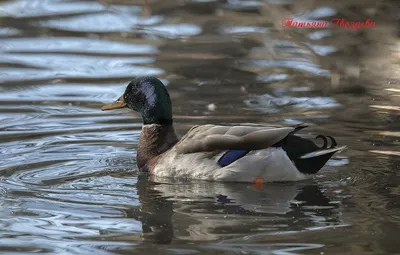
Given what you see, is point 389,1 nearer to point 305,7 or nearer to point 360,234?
point 305,7

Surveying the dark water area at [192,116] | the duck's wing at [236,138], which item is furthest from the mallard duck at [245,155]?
the dark water area at [192,116]

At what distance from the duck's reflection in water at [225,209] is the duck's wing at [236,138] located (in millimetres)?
315

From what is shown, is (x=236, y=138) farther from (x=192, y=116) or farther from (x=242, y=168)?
(x=192, y=116)

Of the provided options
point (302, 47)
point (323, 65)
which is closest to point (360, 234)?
point (323, 65)

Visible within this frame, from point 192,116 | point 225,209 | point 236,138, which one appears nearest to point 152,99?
point 236,138

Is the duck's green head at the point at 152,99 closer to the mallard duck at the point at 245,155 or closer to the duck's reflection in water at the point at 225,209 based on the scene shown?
the mallard duck at the point at 245,155

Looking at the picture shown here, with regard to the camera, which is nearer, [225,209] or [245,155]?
[225,209]

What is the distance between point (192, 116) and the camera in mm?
10672

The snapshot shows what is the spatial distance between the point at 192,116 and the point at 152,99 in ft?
5.25

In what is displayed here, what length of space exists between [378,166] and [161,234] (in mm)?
2576

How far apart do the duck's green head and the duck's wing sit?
0.68 m

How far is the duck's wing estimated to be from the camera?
8219 mm

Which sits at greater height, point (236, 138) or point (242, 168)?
point (236, 138)

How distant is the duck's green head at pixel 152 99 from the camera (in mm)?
9086
